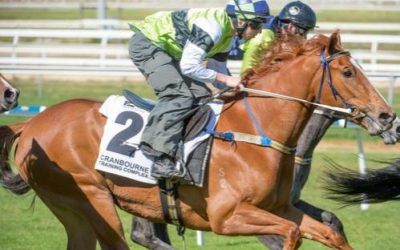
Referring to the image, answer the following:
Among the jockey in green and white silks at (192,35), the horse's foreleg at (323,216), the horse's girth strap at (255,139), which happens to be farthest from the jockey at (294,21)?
the horse's foreleg at (323,216)

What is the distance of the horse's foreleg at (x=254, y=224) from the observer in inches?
222

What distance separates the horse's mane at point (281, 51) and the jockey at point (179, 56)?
15cm

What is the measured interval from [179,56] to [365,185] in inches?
65.0

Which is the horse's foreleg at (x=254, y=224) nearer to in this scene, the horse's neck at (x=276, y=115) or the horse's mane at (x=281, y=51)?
the horse's neck at (x=276, y=115)

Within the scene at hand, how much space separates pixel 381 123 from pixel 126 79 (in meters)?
14.9

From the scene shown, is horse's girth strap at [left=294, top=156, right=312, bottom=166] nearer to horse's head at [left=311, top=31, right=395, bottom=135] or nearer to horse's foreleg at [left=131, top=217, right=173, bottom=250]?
horse's head at [left=311, top=31, right=395, bottom=135]

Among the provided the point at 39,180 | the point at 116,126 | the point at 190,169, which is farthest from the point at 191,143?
the point at 39,180

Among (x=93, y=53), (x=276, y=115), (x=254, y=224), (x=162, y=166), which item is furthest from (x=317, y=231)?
(x=93, y=53)

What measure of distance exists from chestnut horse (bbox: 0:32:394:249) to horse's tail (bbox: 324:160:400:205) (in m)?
0.85

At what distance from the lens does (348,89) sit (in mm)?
5719

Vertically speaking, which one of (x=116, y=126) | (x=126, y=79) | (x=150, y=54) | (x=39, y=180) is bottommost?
(x=126, y=79)

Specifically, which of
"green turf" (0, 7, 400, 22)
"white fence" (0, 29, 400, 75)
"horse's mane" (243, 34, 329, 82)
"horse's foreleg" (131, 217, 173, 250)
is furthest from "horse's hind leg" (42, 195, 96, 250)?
"green turf" (0, 7, 400, 22)

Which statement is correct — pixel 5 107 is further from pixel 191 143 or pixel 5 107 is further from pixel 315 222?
pixel 315 222

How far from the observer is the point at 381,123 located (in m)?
5.62
